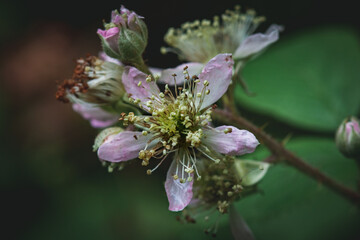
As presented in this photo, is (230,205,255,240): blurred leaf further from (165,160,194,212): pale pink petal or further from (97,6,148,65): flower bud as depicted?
(97,6,148,65): flower bud

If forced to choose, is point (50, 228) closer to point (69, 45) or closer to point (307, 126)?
point (69, 45)

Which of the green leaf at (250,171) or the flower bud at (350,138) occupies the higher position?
the green leaf at (250,171)


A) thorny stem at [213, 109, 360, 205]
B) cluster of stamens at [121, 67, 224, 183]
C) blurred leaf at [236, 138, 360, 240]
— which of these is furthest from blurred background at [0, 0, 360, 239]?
cluster of stamens at [121, 67, 224, 183]

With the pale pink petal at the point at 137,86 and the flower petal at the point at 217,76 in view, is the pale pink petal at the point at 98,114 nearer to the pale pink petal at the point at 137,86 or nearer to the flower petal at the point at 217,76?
the pale pink petal at the point at 137,86

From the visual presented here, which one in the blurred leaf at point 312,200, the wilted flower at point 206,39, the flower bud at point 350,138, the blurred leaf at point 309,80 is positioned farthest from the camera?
the blurred leaf at point 309,80

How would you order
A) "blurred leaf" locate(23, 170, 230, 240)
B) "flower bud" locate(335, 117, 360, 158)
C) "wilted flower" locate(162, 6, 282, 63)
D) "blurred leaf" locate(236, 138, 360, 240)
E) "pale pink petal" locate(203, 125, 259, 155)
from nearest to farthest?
1. "pale pink petal" locate(203, 125, 259, 155)
2. "flower bud" locate(335, 117, 360, 158)
3. "wilted flower" locate(162, 6, 282, 63)
4. "blurred leaf" locate(236, 138, 360, 240)
5. "blurred leaf" locate(23, 170, 230, 240)

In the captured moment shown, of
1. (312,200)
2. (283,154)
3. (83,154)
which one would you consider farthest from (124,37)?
(83,154)

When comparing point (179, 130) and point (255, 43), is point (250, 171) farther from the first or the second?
point (255, 43)

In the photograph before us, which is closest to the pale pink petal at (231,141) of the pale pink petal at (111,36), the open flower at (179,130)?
the open flower at (179,130)
